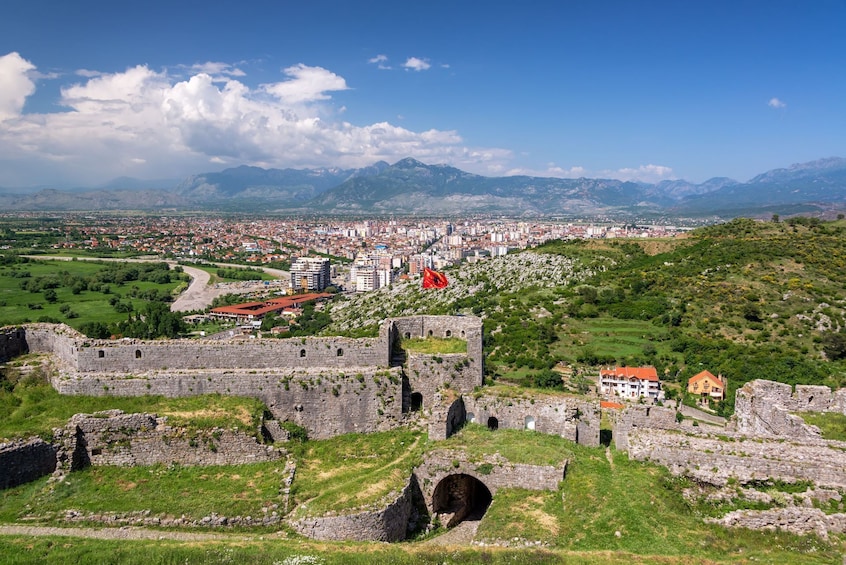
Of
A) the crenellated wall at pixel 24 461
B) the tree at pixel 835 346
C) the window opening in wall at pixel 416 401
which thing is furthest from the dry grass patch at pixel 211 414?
the tree at pixel 835 346

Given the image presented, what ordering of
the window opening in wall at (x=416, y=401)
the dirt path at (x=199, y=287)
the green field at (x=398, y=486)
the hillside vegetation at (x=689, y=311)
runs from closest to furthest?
the green field at (x=398, y=486) → the window opening in wall at (x=416, y=401) → the hillside vegetation at (x=689, y=311) → the dirt path at (x=199, y=287)

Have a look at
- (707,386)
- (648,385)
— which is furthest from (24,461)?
(707,386)

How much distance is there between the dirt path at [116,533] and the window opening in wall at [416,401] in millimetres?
7090

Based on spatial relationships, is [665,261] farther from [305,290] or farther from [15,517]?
[305,290]

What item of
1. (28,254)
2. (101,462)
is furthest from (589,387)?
(28,254)

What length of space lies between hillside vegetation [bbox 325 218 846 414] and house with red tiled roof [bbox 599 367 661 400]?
1737 mm

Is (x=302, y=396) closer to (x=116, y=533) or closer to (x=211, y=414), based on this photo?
(x=211, y=414)

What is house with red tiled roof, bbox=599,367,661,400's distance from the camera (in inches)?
1474

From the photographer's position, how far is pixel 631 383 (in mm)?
38094

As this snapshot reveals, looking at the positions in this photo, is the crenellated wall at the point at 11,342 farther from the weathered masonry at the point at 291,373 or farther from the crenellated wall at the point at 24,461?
the crenellated wall at the point at 24,461

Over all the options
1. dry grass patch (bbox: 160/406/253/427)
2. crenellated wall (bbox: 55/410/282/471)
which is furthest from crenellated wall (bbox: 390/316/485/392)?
crenellated wall (bbox: 55/410/282/471)

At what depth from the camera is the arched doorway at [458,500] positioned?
17438 mm

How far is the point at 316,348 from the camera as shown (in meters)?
19.9

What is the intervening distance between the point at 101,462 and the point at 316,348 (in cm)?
724
